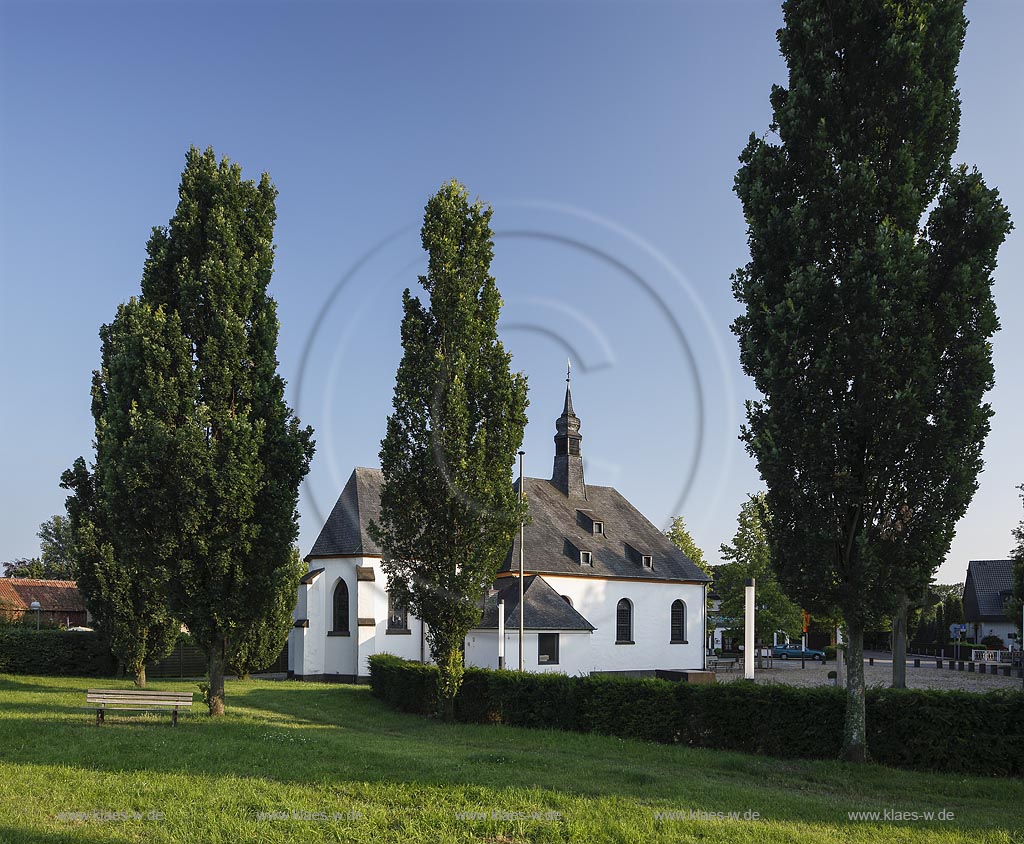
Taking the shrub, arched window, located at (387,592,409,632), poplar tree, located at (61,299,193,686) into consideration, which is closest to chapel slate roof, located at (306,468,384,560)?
arched window, located at (387,592,409,632)

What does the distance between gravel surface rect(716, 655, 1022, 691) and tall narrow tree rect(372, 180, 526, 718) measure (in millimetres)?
20572

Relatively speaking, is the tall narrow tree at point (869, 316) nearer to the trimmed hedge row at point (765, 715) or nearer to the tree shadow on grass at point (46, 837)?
the trimmed hedge row at point (765, 715)

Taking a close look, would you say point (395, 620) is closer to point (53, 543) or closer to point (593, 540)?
point (593, 540)

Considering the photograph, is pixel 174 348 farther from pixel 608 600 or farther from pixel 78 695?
pixel 608 600

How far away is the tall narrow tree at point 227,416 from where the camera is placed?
21922 millimetres

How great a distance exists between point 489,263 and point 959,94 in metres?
13.4

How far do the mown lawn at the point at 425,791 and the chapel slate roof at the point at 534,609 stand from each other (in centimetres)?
1912

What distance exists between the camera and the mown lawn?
381 inches

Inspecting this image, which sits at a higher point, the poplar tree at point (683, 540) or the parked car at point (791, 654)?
the poplar tree at point (683, 540)

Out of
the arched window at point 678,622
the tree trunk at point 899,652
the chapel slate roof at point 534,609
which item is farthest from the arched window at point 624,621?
the tree trunk at point 899,652

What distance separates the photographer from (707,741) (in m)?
18.8

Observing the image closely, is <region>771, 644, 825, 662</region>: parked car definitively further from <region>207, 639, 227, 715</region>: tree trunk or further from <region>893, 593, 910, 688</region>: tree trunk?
<region>207, 639, 227, 715</region>: tree trunk

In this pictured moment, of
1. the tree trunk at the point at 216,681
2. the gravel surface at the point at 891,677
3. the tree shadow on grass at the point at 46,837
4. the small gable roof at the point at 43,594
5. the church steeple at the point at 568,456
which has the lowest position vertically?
the gravel surface at the point at 891,677

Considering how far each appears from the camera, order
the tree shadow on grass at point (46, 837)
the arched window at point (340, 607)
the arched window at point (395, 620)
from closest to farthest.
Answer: the tree shadow on grass at point (46, 837)
the arched window at point (395, 620)
the arched window at point (340, 607)
